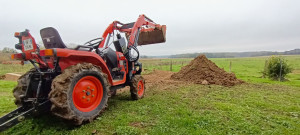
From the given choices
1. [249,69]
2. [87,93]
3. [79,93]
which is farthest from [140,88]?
[249,69]

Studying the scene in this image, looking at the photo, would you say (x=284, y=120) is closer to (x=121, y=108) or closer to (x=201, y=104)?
(x=201, y=104)

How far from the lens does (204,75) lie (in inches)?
360

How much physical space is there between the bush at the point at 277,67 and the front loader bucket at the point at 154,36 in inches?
360

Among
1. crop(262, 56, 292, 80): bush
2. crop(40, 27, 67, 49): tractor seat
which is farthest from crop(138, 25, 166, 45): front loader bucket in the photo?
crop(262, 56, 292, 80): bush

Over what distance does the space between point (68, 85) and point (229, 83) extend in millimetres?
7856

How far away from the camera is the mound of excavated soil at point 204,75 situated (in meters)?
8.59

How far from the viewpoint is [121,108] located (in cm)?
419

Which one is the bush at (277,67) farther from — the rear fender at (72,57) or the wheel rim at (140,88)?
the rear fender at (72,57)

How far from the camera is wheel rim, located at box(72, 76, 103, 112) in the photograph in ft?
9.65

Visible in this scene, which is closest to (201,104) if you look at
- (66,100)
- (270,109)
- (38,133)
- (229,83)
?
(270,109)

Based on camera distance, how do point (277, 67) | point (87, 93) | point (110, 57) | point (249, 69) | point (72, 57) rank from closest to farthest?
1. point (87, 93)
2. point (72, 57)
3. point (110, 57)
4. point (277, 67)
5. point (249, 69)

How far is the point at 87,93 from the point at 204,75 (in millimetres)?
7445

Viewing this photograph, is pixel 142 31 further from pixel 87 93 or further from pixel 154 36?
A: pixel 87 93

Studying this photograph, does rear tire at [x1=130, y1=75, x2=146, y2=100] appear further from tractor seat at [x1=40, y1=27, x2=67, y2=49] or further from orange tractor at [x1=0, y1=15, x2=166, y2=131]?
tractor seat at [x1=40, y1=27, x2=67, y2=49]
